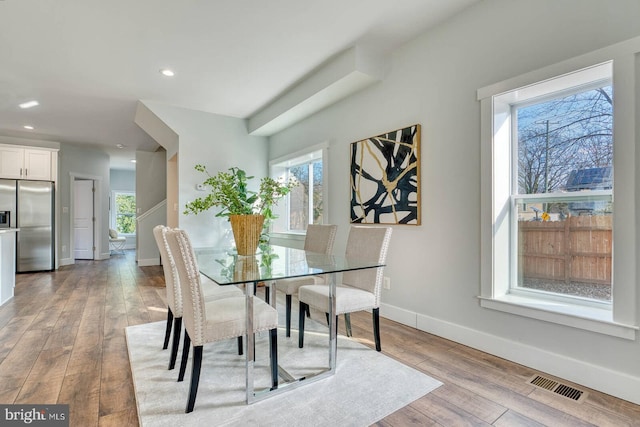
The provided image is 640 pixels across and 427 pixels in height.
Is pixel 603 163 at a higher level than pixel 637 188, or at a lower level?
higher

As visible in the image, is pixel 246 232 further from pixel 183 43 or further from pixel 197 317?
pixel 183 43

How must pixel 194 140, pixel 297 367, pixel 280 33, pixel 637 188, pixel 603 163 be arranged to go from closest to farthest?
1. pixel 637 188
2. pixel 603 163
3. pixel 297 367
4. pixel 280 33
5. pixel 194 140

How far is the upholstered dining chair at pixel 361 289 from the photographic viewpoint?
2.20 metres

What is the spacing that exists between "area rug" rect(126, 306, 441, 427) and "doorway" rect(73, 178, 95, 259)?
21.5 ft

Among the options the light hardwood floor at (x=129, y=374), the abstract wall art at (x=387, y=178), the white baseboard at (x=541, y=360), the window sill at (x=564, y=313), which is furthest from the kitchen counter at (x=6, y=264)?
the window sill at (x=564, y=313)

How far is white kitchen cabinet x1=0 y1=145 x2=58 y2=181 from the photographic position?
567 cm

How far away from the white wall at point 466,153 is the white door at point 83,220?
24.2 feet

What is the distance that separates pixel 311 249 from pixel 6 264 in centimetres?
382

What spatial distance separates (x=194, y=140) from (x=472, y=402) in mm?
4451

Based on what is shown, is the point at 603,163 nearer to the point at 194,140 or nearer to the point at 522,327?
the point at 522,327

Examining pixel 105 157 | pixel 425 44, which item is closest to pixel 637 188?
pixel 425 44

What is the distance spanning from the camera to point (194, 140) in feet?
14.8

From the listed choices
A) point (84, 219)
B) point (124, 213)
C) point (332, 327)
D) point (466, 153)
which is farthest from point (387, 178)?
point (124, 213)

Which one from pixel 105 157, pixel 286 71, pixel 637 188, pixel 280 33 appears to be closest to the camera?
pixel 637 188
